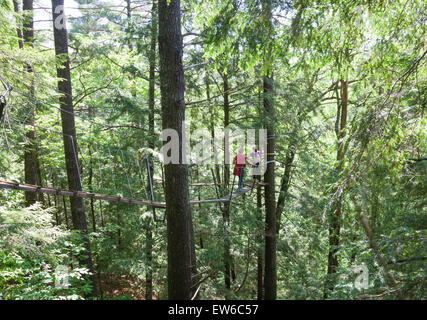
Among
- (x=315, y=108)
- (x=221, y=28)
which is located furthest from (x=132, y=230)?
(x=221, y=28)

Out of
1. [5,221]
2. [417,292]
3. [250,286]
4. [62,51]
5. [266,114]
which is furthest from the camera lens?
[250,286]

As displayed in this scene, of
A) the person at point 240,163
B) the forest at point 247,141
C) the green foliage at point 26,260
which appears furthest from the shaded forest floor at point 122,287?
the green foliage at point 26,260

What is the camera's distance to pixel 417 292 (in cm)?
196

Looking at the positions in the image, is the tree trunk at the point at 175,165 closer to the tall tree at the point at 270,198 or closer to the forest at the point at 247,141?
the forest at the point at 247,141

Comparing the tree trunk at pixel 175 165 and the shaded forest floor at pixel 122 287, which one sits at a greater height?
the tree trunk at pixel 175 165

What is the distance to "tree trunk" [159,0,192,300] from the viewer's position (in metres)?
3.64

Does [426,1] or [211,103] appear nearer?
[426,1]

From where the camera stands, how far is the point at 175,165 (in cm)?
375

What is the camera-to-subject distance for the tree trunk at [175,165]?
3643mm

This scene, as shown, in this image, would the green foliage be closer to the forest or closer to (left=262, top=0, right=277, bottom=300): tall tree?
the forest

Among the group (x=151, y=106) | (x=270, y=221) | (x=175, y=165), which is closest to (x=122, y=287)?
(x=270, y=221)

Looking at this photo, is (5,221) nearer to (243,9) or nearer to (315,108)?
(243,9)

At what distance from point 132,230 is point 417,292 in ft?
26.1

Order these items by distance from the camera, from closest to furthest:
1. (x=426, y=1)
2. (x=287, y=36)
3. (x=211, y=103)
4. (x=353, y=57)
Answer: (x=426, y=1), (x=287, y=36), (x=353, y=57), (x=211, y=103)
